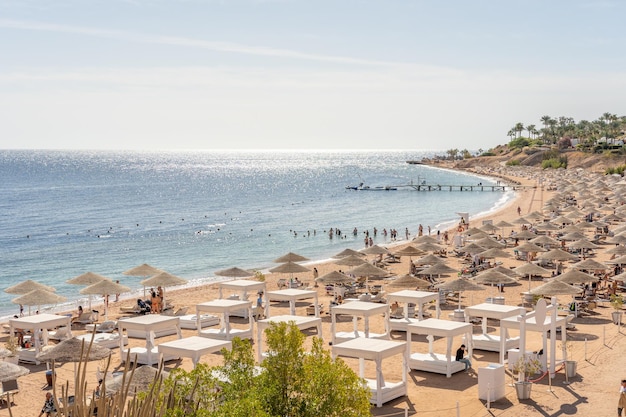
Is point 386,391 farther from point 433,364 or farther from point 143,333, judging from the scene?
point 143,333

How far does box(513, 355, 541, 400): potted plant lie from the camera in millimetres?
17003

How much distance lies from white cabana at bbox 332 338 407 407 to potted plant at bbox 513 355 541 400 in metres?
2.66

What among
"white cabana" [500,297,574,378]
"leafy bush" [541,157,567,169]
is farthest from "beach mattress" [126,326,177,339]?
"leafy bush" [541,157,567,169]

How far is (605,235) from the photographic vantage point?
4838 cm

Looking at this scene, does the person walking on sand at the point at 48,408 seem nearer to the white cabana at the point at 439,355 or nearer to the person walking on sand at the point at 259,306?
the white cabana at the point at 439,355

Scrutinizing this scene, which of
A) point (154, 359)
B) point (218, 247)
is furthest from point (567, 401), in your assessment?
point (218, 247)

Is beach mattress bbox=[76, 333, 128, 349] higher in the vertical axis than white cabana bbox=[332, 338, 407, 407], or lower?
lower

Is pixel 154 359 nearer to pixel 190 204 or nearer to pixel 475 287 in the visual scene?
pixel 475 287

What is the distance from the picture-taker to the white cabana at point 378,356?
55.8ft

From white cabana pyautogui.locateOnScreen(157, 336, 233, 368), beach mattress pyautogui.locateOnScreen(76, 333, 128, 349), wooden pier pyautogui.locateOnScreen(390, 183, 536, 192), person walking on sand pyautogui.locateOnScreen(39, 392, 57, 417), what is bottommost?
wooden pier pyautogui.locateOnScreen(390, 183, 536, 192)

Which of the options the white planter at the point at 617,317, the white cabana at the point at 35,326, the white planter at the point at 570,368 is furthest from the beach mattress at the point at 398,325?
the white cabana at the point at 35,326

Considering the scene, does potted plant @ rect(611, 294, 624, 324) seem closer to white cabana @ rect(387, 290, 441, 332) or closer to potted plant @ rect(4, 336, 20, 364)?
white cabana @ rect(387, 290, 441, 332)

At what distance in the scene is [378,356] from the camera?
55.7ft

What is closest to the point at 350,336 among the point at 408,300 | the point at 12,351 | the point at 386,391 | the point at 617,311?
the point at 408,300
